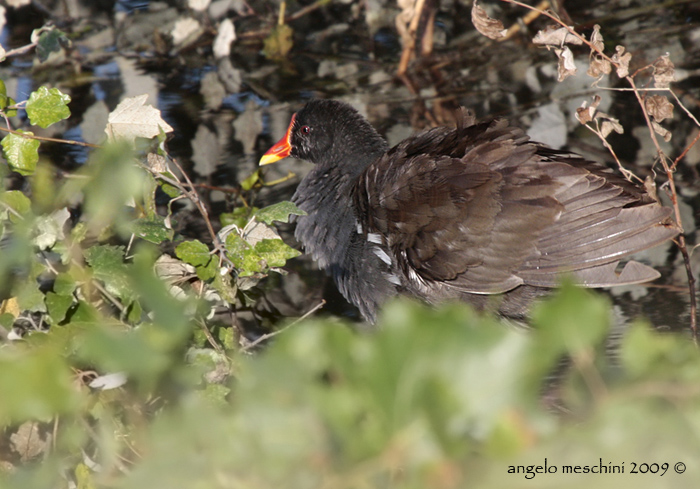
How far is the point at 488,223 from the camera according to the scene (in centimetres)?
254

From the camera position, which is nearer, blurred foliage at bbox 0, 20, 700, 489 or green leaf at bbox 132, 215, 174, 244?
blurred foliage at bbox 0, 20, 700, 489

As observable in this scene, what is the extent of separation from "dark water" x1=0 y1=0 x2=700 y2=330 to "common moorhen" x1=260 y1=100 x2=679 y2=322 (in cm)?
61

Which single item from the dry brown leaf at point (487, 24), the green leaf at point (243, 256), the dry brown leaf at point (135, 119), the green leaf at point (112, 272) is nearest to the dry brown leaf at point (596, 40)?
the dry brown leaf at point (487, 24)

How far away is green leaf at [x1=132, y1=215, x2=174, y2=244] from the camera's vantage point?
224 centimetres

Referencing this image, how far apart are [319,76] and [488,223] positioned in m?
2.60

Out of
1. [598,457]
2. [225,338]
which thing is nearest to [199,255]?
[225,338]

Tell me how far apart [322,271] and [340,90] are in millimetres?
1651

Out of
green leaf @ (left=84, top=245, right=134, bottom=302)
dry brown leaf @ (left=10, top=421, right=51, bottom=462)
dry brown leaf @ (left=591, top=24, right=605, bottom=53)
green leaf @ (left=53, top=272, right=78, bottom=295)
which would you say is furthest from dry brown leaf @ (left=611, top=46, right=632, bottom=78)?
dry brown leaf @ (left=10, top=421, right=51, bottom=462)

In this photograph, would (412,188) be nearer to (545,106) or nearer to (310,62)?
(545,106)

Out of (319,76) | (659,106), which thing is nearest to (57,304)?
(659,106)

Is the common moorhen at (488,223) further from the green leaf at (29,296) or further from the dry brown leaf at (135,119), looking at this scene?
the green leaf at (29,296)

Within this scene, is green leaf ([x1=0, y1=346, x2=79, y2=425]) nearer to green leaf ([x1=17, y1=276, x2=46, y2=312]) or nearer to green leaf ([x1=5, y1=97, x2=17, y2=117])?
green leaf ([x1=17, y1=276, x2=46, y2=312])

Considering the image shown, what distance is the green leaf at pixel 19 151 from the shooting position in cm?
233

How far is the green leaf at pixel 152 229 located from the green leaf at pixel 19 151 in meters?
0.38
